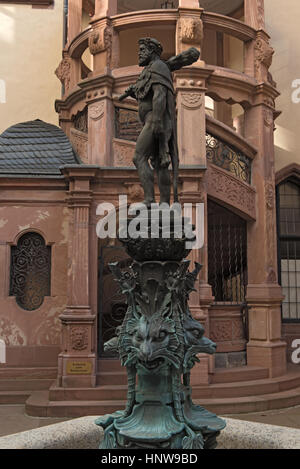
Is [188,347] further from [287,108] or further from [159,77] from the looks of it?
[287,108]

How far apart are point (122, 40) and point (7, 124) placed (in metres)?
4.14

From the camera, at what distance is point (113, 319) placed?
10148mm

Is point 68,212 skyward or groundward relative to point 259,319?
skyward

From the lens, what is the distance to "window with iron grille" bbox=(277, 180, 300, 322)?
13.5 meters

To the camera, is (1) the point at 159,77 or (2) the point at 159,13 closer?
(1) the point at 159,77

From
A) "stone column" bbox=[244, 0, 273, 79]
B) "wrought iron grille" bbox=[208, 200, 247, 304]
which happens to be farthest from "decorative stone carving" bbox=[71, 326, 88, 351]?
"stone column" bbox=[244, 0, 273, 79]

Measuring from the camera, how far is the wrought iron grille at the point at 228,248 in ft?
38.1

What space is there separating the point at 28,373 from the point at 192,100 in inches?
245

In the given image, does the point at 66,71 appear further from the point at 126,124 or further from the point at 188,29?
the point at 188,29

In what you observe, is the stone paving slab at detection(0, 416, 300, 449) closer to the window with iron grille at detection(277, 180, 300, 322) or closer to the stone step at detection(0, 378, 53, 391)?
the stone step at detection(0, 378, 53, 391)

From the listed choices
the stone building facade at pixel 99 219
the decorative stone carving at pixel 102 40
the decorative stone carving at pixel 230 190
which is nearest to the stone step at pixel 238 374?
the stone building facade at pixel 99 219
